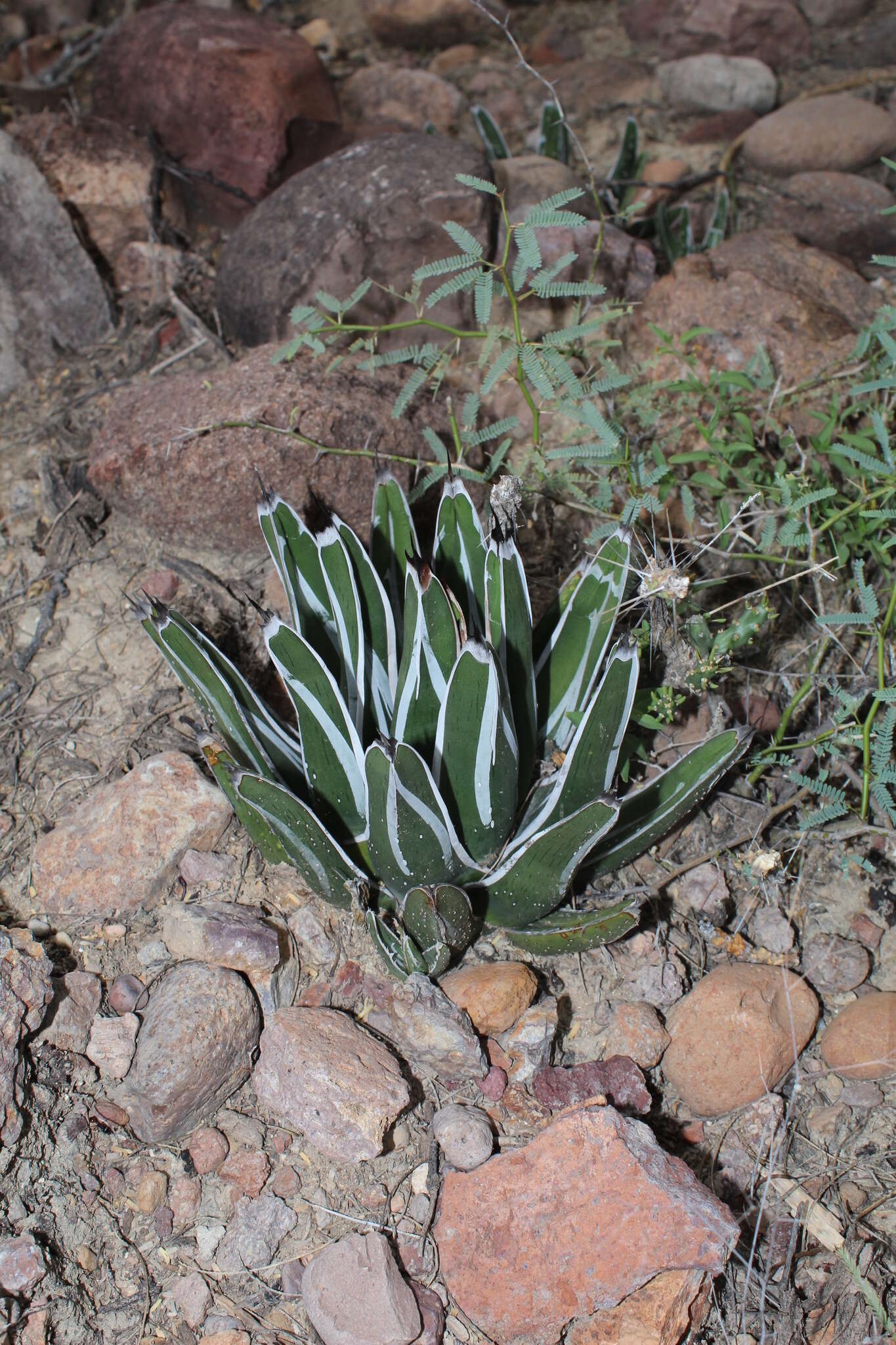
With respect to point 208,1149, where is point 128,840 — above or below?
above

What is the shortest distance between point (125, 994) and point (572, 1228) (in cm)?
93

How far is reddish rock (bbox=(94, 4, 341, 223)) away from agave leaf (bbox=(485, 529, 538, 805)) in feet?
9.13

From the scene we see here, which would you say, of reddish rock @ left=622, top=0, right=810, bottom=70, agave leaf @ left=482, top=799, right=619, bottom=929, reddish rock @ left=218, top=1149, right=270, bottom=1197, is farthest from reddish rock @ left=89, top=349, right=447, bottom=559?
reddish rock @ left=622, top=0, right=810, bottom=70

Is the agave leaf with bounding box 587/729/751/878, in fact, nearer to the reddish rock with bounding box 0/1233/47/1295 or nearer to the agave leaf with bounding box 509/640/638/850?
the agave leaf with bounding box 509/640/638/850

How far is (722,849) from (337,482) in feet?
4.38

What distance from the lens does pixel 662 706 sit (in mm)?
1964

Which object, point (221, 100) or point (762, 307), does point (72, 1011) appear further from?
point (221, 100)

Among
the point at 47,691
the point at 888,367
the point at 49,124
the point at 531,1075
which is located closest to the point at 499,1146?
the point at 531,1075

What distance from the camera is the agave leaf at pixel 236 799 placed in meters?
1.69

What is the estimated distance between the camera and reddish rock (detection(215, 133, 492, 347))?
3045 mm

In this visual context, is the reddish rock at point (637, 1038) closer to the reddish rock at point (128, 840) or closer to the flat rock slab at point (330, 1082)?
the flat rock slab at point (330, 1082)

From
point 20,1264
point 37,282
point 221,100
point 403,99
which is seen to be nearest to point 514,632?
point 20,1264

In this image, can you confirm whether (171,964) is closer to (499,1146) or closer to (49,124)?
(499,1146)

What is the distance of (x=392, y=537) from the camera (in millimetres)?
2023
